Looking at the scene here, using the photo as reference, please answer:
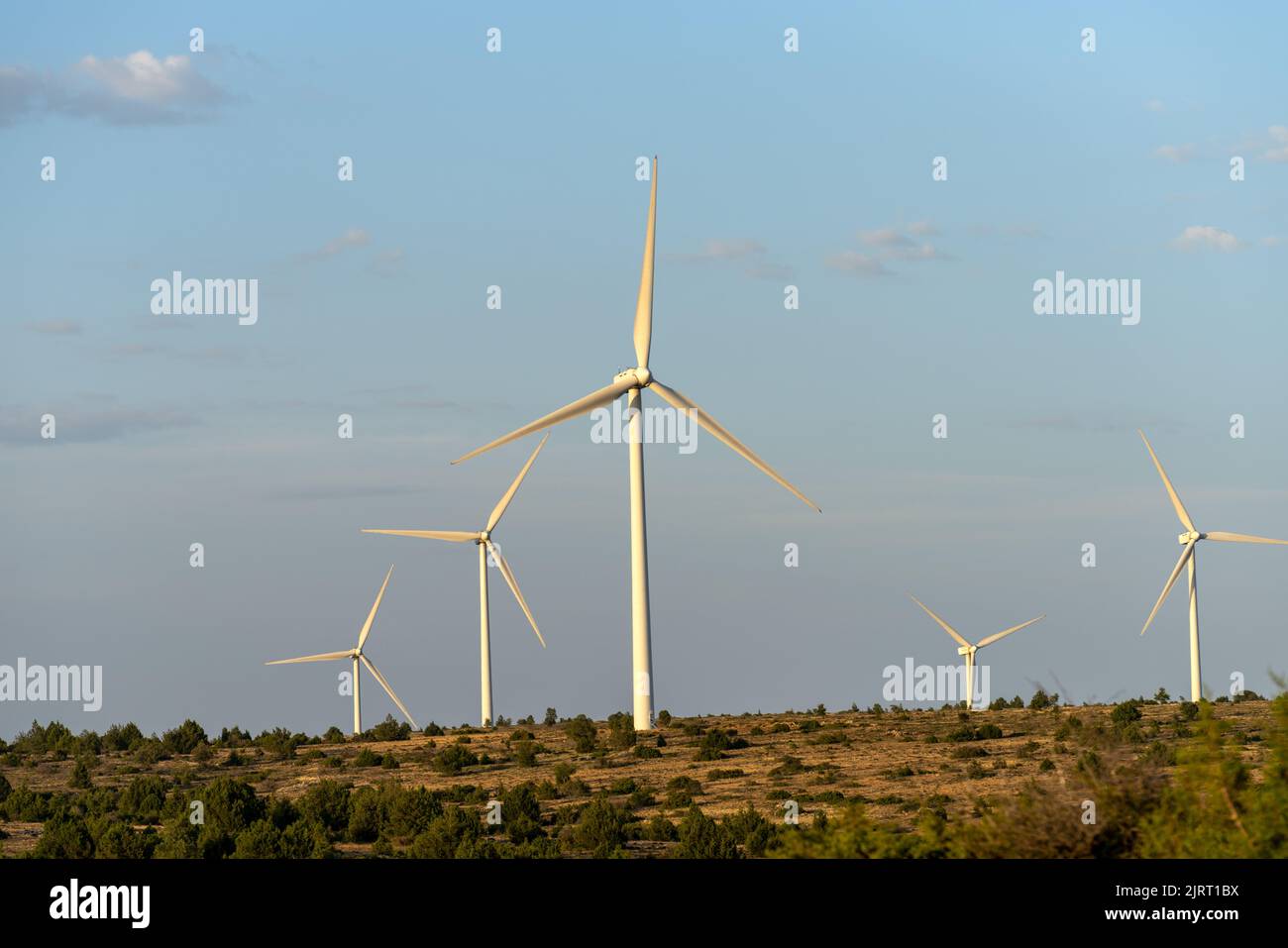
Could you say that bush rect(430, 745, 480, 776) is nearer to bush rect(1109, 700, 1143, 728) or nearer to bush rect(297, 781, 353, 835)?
bush rect(297, 781, 353, 835)

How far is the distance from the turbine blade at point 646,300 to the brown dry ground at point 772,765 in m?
18.7

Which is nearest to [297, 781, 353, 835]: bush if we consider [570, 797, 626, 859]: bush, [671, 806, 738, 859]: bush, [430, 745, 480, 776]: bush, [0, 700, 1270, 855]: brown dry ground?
[0, 700, 1270, 855]: brown dry ground

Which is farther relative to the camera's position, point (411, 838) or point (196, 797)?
point (196, 797)

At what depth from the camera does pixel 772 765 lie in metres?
Answer: 72.3

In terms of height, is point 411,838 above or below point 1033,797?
below

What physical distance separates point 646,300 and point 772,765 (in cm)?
2232

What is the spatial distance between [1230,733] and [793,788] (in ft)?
72.2

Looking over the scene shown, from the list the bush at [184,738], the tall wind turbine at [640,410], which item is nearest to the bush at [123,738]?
the bush at [184,738]

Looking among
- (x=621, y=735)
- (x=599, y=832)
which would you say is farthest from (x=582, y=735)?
(x=599, y=832)
